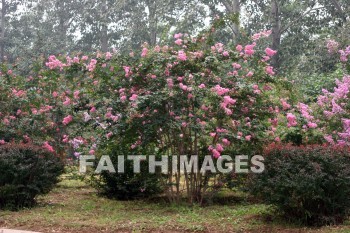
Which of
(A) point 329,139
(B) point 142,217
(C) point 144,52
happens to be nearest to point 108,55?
(C) point 144,52

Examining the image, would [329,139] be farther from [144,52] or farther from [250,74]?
[144,52]

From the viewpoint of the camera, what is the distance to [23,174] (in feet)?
29.6

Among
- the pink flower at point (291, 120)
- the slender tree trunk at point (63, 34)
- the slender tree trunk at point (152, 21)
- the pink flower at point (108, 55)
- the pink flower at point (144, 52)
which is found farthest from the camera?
the slender tree trunk at point (63, 34)

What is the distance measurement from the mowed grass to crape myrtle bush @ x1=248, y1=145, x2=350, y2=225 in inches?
11.0

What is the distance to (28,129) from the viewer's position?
1263 centimetres

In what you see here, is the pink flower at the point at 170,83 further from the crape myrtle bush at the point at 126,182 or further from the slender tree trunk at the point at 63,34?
the slender tree trunk at the point at 63,34

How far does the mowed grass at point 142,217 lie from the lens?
23.9ft

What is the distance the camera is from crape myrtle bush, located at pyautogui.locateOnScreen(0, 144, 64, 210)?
8.90 meters

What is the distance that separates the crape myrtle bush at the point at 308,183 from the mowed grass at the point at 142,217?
0.28 m

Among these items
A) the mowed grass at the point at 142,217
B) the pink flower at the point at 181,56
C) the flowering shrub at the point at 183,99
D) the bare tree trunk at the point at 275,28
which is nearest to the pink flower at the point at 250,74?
the flowering shrub at the point at 183,99

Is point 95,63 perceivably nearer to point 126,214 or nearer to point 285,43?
point 126,214

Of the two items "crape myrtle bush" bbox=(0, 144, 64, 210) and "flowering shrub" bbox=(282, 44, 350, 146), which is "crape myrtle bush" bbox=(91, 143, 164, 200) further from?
"flowering shrub" bbox=(282, 44, 350, 146)

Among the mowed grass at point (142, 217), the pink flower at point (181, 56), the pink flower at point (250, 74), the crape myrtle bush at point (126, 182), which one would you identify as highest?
the pink flower at point (181, 56)

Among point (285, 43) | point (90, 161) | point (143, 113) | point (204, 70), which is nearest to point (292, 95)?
point (204, 70)
